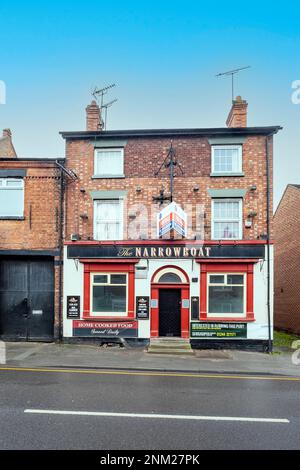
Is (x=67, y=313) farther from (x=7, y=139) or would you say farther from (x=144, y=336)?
(x=7, y=139)

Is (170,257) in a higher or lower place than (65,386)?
higher

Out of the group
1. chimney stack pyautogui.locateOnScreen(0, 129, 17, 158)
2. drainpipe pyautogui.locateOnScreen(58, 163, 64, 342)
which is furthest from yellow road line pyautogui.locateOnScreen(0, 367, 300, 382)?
chimney stack pyautogui.locateOnScreen(0, 129, 17, 158)

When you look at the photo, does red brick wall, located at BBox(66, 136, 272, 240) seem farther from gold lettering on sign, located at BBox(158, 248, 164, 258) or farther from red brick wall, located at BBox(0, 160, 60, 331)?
gold lettering on sign, located at BBox(158, 248, 164, 258)

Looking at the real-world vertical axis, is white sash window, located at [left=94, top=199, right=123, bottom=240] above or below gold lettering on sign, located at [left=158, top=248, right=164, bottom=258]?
above

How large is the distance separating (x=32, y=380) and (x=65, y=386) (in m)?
1.16

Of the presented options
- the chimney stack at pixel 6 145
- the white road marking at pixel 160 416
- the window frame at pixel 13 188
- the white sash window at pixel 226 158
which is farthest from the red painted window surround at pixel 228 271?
the chimney stack at pixel 6 145

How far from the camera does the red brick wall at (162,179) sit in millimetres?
14492

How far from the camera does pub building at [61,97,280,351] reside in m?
14.1

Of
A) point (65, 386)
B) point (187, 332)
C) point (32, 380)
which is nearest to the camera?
point (65, 386)

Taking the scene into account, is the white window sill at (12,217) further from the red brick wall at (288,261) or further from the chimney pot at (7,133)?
the red brick wall at (288,261)

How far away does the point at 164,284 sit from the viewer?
14344 mm

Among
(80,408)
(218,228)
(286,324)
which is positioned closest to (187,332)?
(218,228)

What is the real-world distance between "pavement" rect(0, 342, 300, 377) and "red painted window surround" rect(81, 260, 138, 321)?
4.09 feet
